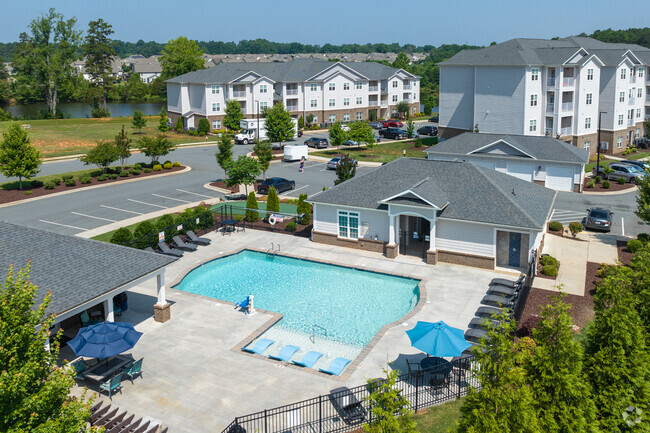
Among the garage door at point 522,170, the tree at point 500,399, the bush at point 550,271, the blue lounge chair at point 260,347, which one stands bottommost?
the blue lounge chair at point 260,347

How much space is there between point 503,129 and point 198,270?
44155 mm

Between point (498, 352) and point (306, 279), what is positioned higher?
point (498, 352)

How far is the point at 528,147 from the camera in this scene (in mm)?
50406

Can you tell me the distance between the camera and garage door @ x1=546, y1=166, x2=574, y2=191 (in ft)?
162

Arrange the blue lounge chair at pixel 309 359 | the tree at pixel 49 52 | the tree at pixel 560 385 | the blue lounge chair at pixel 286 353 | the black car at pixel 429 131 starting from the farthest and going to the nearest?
the tree at pixel 49 52 < the black car at pixel 429 131 < the blue lounge chair at pixel 286 353 < the blue lounge chair at pixel 309 359 < the tree at pixel 560 385

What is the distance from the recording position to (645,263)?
64.0 feet

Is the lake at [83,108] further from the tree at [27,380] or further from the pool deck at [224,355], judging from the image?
the tree at [27,380]

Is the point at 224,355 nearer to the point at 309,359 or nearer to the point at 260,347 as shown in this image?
the point at 260,347

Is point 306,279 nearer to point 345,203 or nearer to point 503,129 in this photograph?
point 345,203

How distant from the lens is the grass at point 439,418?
1817 cm

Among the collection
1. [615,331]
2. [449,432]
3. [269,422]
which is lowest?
[269,422]

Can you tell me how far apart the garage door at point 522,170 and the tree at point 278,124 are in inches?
1147

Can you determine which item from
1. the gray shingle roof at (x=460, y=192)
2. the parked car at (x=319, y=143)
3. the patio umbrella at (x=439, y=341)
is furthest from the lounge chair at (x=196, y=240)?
the parked car at (x=319, y=143)

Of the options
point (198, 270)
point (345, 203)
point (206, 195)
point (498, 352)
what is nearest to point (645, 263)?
point (498, 352)
